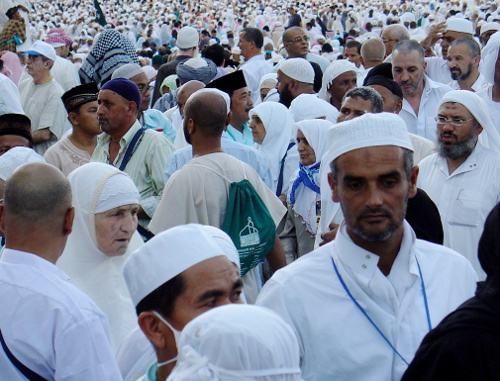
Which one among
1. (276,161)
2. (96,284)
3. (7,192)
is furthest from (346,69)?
(7,192)

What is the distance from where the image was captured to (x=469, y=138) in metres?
4.91

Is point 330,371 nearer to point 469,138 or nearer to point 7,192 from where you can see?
point 7,192

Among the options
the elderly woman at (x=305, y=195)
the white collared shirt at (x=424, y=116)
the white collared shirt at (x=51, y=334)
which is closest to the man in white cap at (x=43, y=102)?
the elderly woman at (x=305, y=195)

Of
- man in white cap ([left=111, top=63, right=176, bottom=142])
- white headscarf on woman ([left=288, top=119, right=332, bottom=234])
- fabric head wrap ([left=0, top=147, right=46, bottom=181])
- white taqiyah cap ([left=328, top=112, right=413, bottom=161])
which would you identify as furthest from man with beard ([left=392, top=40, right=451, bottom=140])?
white taqiyah cap ([left=328, top=112, right=413, bottom=161])

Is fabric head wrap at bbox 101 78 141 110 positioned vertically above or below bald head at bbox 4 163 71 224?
below

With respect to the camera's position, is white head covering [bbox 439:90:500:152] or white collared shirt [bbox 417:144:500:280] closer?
white collared shirt [bbox 417:144:500:280]

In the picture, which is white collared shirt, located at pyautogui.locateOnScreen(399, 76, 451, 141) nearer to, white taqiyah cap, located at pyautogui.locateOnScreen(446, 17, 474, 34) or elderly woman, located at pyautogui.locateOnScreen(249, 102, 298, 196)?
elderly woman, located at pyautogui.locateOnScreen(249, 102, 298, 196)

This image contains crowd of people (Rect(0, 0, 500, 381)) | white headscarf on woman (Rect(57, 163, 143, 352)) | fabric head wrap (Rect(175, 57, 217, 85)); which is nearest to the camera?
crowd of people (Rect(0, 0, 500, 381))

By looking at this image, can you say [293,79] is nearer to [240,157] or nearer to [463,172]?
[240,157]

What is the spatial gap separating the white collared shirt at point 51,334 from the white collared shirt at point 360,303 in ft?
1.92

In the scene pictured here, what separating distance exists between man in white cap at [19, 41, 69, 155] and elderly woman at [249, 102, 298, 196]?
2215 millimetres

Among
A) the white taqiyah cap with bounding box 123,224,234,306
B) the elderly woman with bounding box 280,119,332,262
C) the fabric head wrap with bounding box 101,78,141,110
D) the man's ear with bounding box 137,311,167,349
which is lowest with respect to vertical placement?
the elderly woman with bounding box 280,119,332,262

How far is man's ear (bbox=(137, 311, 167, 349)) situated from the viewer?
2352 mm

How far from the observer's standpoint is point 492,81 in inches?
275
